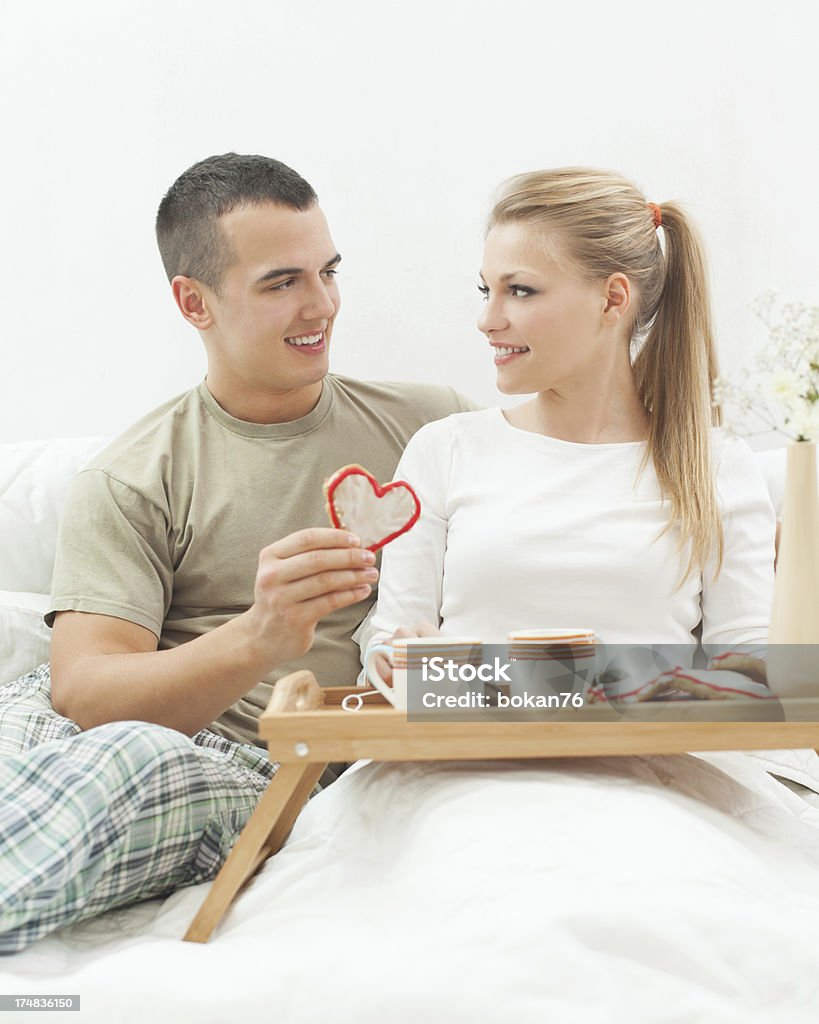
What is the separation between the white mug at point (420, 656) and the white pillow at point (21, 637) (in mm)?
725

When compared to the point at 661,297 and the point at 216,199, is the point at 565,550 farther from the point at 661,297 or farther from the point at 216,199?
the point at 216,199

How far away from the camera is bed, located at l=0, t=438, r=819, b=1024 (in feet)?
2.76

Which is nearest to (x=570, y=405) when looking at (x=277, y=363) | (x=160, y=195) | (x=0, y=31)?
(x=277, y=363)

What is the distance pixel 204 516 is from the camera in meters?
1.61

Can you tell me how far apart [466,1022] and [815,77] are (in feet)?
5.92

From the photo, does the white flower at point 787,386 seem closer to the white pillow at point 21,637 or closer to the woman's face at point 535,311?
the woman's face at point 535,311

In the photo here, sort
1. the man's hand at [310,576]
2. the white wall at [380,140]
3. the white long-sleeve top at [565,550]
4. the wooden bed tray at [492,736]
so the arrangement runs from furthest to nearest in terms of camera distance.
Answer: the white wall at [380,140], the white long-sleeve top at [565,550], the man's hand at [310,576], the wooden bed tray at [492,736]

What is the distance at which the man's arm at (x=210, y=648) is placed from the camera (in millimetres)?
1144

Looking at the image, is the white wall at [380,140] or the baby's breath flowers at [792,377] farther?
the white wall at [380,140]

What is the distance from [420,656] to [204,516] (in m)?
0.63

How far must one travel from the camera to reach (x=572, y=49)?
1.97m

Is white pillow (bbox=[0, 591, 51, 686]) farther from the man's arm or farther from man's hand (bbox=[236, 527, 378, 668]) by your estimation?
man's hand (bbox=[236, 527, 378, 668])

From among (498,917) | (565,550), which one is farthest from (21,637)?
(498,917)

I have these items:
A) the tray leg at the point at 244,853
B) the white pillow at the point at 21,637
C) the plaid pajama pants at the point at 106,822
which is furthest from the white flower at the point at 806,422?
the white pillow at the point at 21,637
